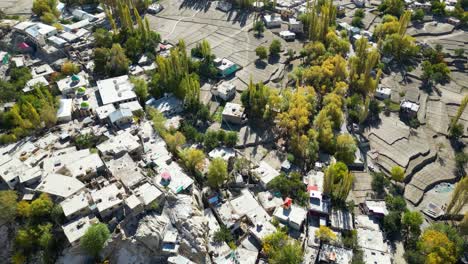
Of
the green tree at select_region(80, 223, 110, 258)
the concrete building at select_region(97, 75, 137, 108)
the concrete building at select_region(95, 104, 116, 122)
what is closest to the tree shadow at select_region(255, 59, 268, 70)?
the concrete building at select_region(97, 75, 137, 108)

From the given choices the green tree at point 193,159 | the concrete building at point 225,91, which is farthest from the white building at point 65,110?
the concrete building at point 225,91

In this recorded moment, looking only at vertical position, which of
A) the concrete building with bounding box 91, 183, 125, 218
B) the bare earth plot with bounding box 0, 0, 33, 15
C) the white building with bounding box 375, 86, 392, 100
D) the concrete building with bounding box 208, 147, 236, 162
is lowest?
the concrete building with bounding box 208, 147, 236, 162

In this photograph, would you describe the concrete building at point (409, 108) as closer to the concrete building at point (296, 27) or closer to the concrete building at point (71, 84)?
the concrete building at point (296, 27)

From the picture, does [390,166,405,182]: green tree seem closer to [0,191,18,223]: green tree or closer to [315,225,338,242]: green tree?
[315,225,338,242]: green tree

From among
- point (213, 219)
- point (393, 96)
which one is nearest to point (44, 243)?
point (213, 219)

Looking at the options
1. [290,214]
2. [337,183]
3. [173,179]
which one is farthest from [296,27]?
[173,179]

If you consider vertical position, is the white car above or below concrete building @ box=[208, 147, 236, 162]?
above

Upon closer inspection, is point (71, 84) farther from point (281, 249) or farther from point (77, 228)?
point (281, 249)
